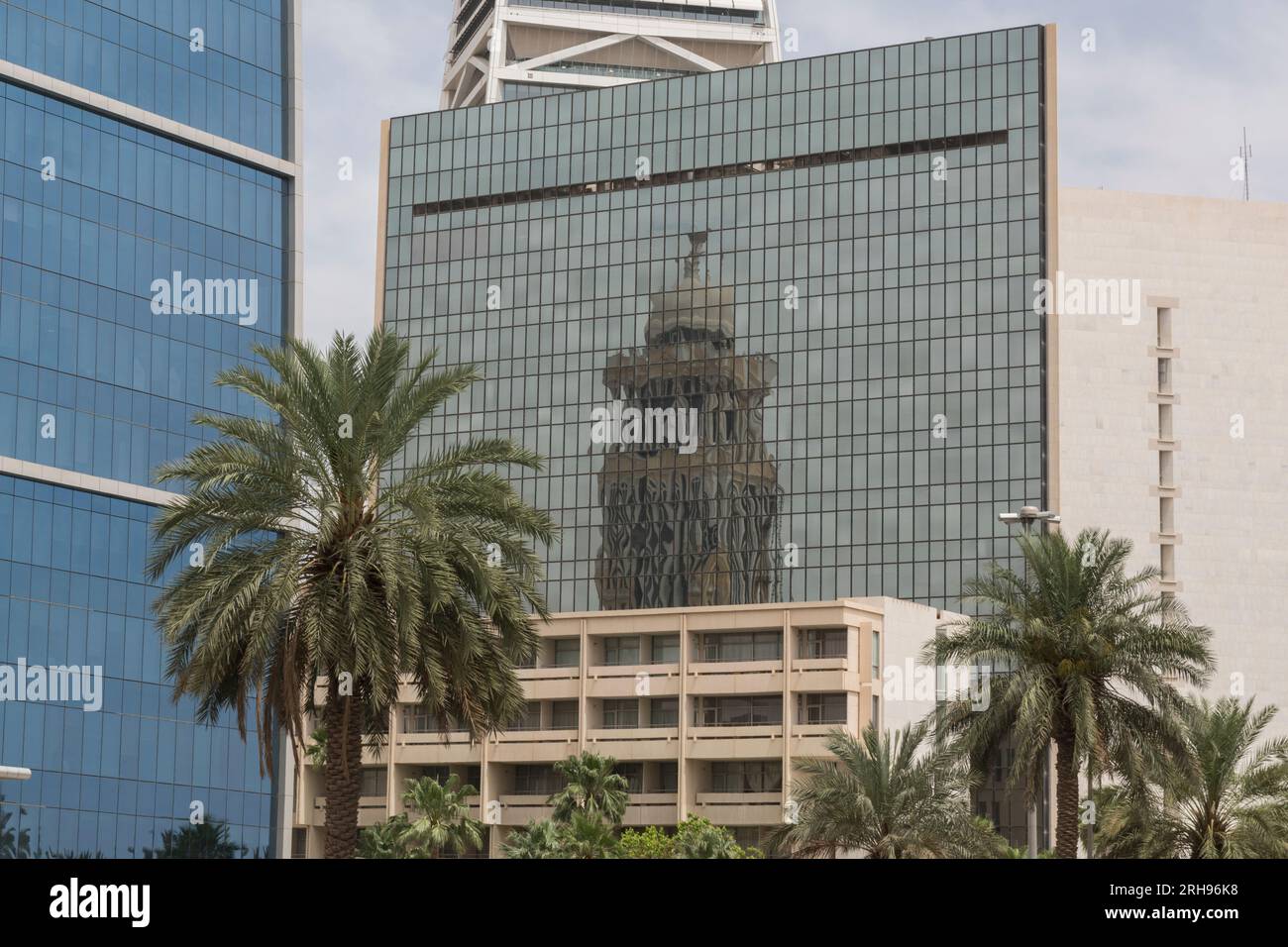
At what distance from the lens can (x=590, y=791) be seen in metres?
88.6

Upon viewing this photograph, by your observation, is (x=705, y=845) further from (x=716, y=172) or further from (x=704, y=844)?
(x=716, y=172)

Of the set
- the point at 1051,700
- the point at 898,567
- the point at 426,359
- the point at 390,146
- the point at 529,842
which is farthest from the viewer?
the point at 390,146

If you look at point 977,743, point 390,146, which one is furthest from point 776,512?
point 977,743

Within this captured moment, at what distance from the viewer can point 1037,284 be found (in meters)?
133

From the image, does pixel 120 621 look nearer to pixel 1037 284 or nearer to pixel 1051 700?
pixel 1051 700

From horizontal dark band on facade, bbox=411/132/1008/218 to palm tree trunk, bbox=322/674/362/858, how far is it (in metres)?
104

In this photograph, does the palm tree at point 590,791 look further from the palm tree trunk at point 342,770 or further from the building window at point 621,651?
the palm tree trunk at point 342,770

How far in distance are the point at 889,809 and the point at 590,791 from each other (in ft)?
87.1

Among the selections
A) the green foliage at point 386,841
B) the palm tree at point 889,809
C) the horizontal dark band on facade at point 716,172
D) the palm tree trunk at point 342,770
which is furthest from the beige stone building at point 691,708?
the palm tree trunk at point 342,770

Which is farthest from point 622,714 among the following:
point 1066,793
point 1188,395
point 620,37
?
point 620,37

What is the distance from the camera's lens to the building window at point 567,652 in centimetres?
11275

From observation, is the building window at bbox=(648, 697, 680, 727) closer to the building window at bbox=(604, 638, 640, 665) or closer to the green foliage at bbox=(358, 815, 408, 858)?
the building window at bbox=(604, 638, 640, 665)

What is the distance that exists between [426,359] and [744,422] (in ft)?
318

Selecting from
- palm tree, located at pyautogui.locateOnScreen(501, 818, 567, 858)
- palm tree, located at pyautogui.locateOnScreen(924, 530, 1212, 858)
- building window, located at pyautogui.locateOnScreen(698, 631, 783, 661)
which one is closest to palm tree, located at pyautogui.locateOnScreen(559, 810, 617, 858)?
palm tree, located at pyautogui.locateOnScreen(501, 818, 567, 858)
